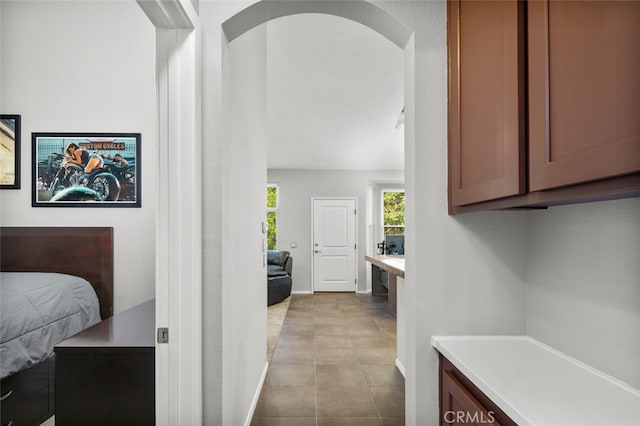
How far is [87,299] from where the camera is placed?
2.83 meters

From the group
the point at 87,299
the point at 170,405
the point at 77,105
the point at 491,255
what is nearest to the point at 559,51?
the point at 491,255

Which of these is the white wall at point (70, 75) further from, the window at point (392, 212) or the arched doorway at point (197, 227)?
the window at point (392, 212)

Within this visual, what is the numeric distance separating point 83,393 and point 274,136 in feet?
16.0

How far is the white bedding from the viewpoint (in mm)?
2061

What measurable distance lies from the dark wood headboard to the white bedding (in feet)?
0.71

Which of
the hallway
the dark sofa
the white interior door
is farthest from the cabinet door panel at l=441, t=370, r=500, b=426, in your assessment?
the white interior door

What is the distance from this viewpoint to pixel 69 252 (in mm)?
3102

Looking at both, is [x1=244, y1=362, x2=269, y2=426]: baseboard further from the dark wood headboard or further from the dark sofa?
the dark sofa

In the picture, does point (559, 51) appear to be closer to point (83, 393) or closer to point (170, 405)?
point (170, 405)

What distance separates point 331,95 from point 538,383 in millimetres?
4204

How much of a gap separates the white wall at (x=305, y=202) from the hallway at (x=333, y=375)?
7.23 ft

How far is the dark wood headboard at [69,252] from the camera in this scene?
10.1ft

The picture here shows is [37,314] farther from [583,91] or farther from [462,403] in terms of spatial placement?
[583,91]

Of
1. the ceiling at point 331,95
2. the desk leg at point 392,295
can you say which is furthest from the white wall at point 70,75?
the desk leg at point 392,295
